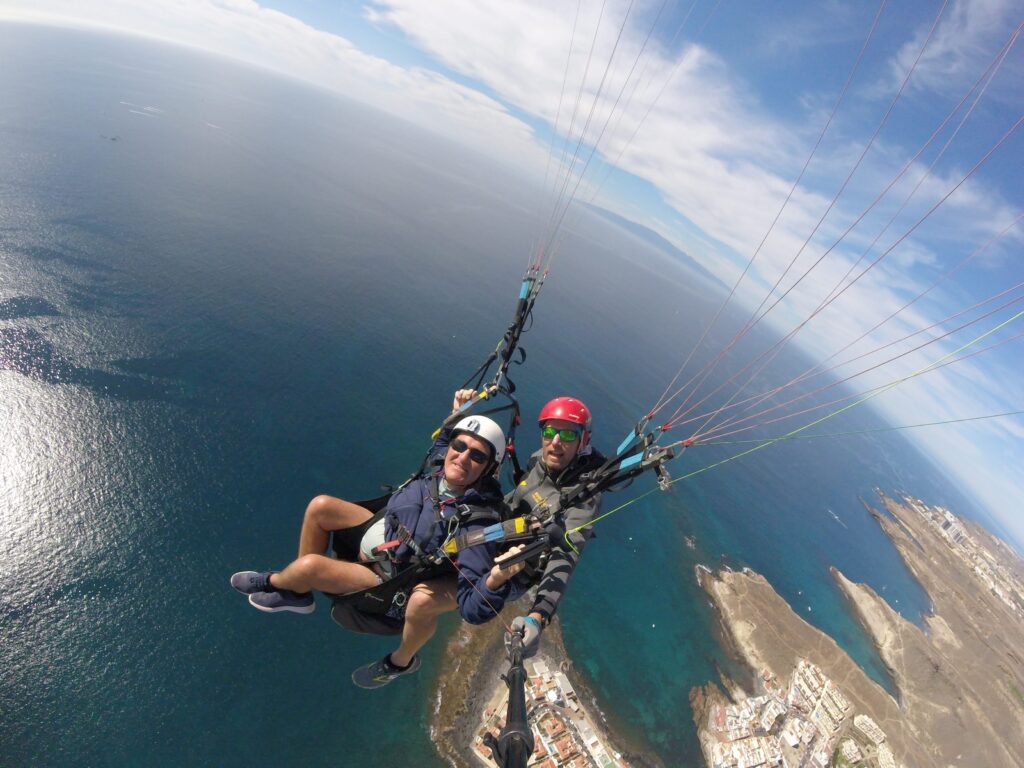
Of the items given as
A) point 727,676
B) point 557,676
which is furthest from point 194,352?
point 727,676

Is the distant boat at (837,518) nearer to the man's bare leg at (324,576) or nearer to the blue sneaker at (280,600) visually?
the man's bare leg at (324,576)

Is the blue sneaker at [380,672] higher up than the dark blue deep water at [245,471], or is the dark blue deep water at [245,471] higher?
the blue sneaker at [380,672]

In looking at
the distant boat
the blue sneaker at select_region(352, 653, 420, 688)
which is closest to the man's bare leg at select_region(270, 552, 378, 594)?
the blue sneaker at select_region(352, 653, 420, 688)

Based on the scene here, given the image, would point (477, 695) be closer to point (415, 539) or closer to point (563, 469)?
point (563, 469)

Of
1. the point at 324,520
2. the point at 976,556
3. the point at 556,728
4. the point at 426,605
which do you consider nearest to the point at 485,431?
the point at 426,605

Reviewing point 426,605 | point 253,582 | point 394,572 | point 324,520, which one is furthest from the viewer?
point 324,520

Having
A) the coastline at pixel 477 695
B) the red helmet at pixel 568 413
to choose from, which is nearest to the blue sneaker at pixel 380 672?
the red helmet at pixel 568 413
